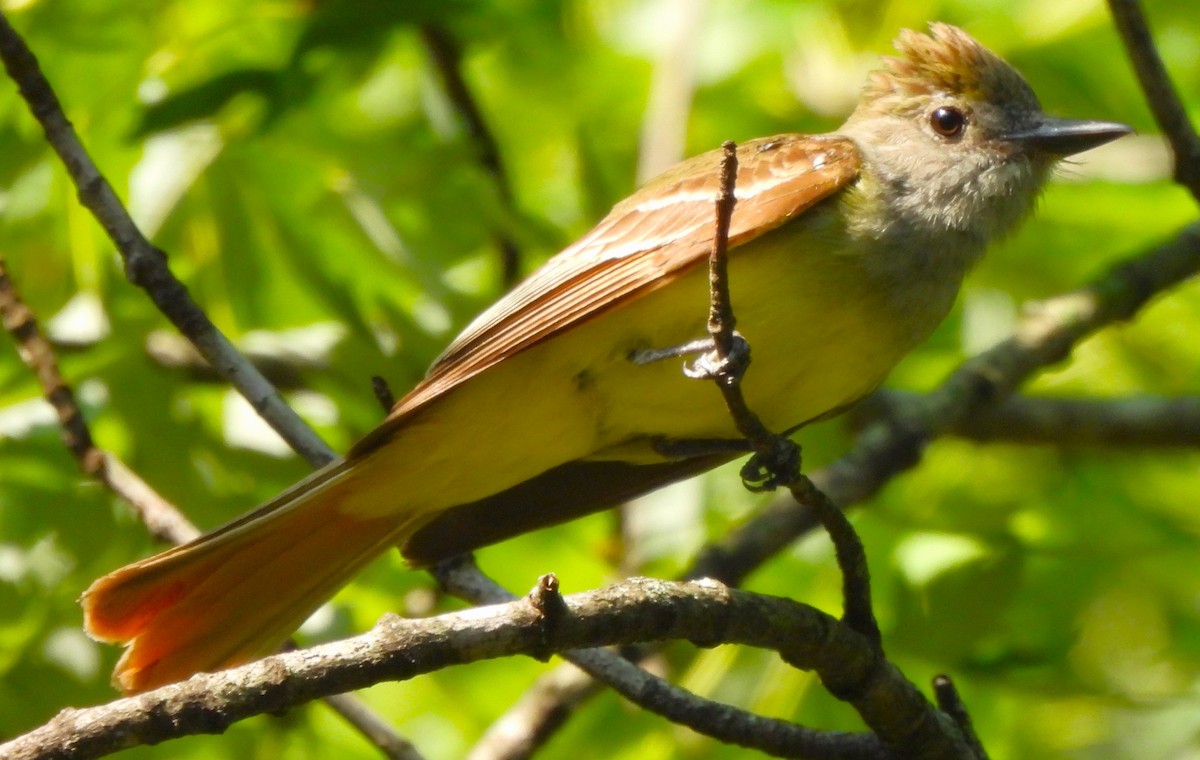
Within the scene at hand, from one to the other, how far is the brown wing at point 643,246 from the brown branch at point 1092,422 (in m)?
1.56

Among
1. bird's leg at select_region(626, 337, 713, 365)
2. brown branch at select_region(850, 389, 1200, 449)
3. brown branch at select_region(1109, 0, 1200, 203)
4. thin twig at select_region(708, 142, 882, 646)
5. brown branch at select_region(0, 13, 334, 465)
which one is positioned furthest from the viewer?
brown branch at select_region(850, 389, 1200, 449)

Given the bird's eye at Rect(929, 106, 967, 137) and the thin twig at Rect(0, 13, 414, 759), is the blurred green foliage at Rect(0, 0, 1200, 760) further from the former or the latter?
the bird's eye at Rect(929, 106, 967, 137)

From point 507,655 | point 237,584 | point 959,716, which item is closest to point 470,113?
point 237,584

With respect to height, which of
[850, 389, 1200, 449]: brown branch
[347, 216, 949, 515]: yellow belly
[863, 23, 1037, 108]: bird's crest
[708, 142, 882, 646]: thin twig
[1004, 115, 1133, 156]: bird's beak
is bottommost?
[708, 142, 882, 646]: thin twig

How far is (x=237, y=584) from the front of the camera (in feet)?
13.6

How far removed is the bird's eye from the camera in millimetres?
4934

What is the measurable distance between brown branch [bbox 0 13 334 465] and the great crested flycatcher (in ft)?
1.31

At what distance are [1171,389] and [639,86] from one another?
2516 millimetres

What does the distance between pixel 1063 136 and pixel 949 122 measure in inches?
14.7

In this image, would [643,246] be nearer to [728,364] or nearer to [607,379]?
[607,379]

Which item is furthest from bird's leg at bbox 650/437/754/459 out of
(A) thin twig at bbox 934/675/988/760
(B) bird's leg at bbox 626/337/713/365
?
(A) thin twig at bbox 934/675/988/760

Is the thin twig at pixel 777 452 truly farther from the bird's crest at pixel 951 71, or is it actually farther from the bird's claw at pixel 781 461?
the bird's crest at pixel 951 71

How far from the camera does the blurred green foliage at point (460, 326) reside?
4492 mm

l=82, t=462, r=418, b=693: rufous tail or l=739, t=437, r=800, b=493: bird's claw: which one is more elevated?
l=82, t=462, r=418, b=693: rufous tail
